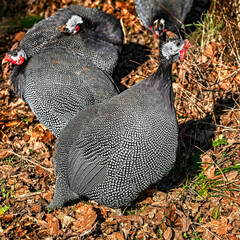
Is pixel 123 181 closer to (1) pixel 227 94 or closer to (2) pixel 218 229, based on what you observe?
(2) pixel 218 229

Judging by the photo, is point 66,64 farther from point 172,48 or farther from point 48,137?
point 172,48

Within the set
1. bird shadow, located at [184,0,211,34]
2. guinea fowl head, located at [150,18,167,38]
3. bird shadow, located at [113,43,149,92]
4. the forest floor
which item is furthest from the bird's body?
bird shadow, located at [184,0,211,34]

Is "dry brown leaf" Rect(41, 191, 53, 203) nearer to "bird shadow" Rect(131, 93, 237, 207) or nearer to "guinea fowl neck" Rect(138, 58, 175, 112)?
"bird shadow" Rect(131, 93, 237, 207)

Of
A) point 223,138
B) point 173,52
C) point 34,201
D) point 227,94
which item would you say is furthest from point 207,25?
point 34,201

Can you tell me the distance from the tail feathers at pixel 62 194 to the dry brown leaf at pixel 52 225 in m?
0.14

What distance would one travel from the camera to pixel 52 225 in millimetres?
3482

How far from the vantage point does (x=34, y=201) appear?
3748 mm

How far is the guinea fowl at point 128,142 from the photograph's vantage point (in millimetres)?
3127

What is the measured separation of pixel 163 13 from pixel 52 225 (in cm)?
338

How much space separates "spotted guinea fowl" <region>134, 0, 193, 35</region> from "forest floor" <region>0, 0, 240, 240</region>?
0.37 m

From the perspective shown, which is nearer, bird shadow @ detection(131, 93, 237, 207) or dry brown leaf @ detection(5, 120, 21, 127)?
bird shadow @ detection(131, 93, 237, 207)

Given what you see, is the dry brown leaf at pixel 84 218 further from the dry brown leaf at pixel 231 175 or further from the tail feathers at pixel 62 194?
the dry brown leaf at pixel 231 175

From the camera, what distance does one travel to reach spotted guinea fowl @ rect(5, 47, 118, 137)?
4.00 metres

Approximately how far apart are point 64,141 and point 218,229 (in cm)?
160
